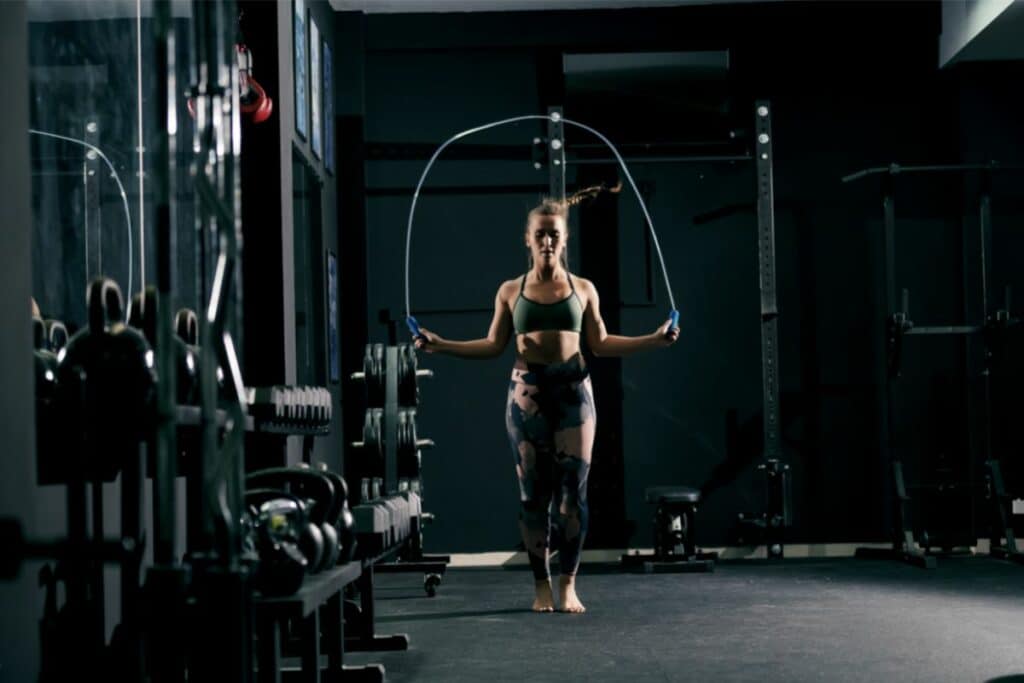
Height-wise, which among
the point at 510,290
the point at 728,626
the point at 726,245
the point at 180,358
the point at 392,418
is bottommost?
the point at 728,626

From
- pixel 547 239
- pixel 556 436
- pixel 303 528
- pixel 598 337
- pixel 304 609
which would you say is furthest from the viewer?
pixel 598 337

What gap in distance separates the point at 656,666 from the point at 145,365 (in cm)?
212

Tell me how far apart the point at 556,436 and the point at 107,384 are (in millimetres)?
2803

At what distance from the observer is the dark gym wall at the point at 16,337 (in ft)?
7.81

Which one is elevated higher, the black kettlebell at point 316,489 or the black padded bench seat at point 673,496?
the black kettlebell at point 316,489

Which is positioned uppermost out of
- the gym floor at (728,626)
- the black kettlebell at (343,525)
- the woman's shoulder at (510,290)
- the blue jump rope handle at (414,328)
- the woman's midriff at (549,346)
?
the woman's shoulder at (510,290)

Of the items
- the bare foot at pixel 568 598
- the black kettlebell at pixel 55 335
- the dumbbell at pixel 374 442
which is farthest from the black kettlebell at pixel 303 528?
the dumbbell at pixel 374 442

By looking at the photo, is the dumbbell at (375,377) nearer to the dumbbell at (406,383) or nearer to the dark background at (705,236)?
the dumbbell at (406,383)

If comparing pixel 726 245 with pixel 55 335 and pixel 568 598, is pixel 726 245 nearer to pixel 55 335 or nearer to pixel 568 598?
pixel 568 598

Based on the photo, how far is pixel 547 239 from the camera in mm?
5152

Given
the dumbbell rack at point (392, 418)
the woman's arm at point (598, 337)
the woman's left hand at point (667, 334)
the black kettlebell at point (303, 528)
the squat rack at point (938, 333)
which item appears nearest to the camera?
the black kettlebell at point (303, 528)

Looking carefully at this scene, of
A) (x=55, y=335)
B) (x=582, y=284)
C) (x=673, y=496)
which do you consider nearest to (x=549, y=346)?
(x=582, y=284)

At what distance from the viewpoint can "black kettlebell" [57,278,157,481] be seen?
7.89 ft

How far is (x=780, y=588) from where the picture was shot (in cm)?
586
